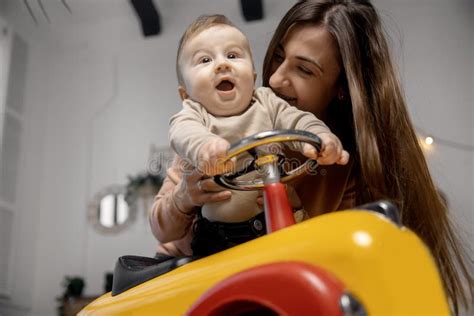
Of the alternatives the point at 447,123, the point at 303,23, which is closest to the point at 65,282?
the point at 447,123

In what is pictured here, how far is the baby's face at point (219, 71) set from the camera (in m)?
0.69

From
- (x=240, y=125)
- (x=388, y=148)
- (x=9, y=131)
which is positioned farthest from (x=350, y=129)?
(x=9, y=131)

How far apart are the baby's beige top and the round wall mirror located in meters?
2.41

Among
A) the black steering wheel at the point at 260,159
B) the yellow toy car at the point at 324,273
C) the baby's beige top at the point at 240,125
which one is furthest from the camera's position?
the baby's beige top at the point at 240,125

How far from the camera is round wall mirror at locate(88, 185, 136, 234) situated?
3057 mm

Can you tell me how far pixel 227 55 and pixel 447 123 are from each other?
4.64 feet

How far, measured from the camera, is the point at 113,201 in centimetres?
315

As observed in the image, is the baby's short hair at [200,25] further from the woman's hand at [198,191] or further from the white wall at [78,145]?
the white wall at [78,145]

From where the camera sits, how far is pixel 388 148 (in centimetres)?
78

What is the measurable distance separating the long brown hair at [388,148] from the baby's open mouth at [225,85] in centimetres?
17

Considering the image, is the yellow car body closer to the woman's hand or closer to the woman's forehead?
the woman's hand

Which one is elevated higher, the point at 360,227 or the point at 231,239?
the point at 360,227

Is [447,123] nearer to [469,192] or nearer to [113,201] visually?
[469,192]

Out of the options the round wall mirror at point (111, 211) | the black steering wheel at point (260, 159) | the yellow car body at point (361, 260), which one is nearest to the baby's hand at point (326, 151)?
the black steering wheel at point (260, 159)
